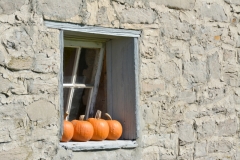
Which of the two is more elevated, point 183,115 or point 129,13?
point 129,13

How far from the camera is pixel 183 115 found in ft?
17.6

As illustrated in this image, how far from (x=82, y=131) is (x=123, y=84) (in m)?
0.67

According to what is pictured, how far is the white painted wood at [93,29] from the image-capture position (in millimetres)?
4523

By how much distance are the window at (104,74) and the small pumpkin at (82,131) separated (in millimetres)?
233

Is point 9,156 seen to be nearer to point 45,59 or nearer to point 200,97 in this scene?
point 45,59

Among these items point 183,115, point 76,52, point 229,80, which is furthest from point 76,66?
point 229,80

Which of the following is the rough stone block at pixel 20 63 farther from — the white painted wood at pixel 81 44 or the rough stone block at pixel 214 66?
the rough stone block at pixel 214 66

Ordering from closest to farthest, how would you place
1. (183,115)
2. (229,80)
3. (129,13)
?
(129,13)
(183,115)
(229,80)

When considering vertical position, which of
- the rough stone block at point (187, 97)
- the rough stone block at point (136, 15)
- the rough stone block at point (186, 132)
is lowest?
the rough stone block at point (186, 132)

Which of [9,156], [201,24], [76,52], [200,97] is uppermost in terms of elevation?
[201,24]

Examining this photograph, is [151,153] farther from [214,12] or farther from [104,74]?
[214,12]

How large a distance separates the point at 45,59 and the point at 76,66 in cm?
72

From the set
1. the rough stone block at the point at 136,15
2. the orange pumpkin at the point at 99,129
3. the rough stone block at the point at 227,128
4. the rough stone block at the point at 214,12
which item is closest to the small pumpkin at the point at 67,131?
the orange pumpkin at the point at 99,129

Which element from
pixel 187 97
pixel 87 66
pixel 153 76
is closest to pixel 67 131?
pixel 87 66
